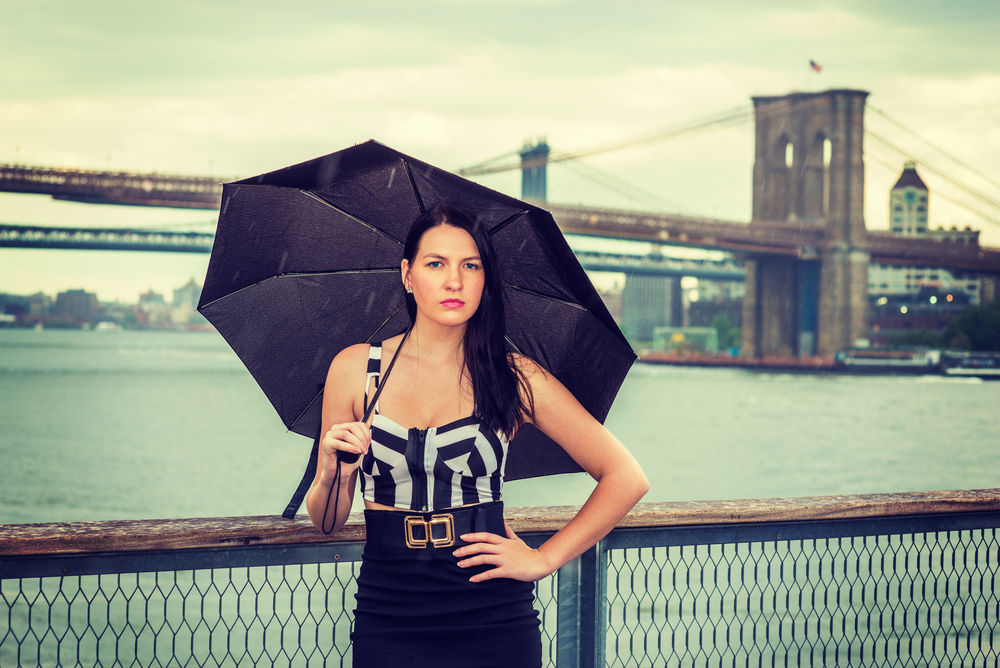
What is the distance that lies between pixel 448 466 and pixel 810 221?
48395mm

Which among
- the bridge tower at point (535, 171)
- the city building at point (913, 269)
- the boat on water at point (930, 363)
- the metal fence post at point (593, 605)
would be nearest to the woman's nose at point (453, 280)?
the metal fence post at point (593, 605)

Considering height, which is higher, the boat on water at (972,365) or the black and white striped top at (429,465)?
the black and white striped top at (429,465)

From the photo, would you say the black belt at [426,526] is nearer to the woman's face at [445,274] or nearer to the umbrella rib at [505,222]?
the woman's face at [445,274]

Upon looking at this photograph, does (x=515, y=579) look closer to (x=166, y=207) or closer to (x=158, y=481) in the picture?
Answer: (x=158, y=481)

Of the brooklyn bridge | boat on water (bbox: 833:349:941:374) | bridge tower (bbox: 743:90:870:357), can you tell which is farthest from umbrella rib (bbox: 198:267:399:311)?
boat on water (bbox: 833:349:941:374)

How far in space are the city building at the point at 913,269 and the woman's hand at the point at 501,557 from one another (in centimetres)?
5225

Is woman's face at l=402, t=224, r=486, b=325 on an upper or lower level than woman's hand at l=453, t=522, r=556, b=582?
upper

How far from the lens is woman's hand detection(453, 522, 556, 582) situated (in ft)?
4.32

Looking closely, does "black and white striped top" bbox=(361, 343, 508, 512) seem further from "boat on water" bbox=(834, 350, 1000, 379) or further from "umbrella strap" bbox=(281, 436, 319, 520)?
"boat on water" bbox=(834, 350, 1000, 379)

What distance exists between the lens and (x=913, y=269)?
79312mm

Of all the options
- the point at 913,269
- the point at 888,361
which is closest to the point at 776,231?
the point at 888,361

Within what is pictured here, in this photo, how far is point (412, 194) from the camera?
1.55 meters

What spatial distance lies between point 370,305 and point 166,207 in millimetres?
31944

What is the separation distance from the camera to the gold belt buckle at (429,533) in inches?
52.0
